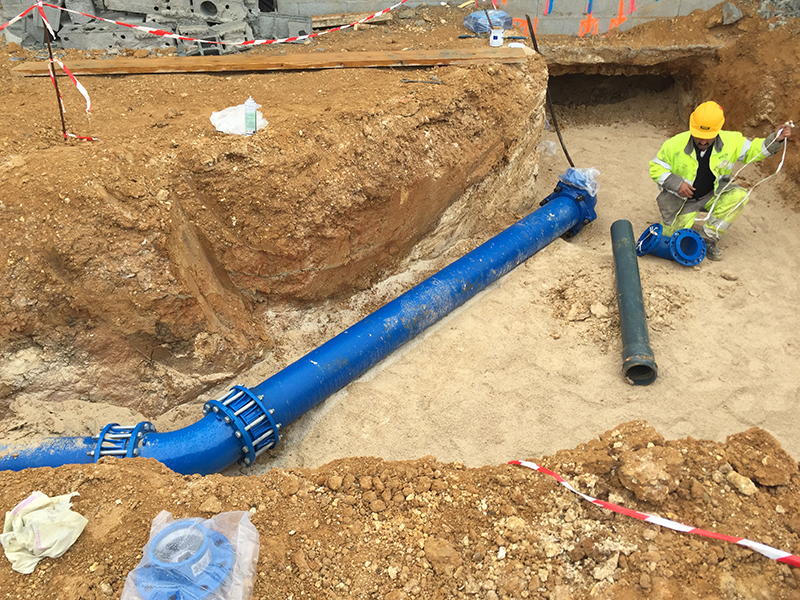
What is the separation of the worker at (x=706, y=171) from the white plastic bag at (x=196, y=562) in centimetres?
468

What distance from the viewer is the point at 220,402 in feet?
11.3

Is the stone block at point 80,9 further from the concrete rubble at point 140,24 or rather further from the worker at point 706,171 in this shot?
the worker at point 706,171

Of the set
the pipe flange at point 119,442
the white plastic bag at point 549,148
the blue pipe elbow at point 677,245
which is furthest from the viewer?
the white plastic bag at point 549,148

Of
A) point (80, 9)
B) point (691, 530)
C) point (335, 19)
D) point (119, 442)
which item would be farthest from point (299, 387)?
point (80, 9)

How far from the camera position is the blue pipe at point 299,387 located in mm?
3188

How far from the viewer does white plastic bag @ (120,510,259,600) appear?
2.00 metres

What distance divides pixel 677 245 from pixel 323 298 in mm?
3177

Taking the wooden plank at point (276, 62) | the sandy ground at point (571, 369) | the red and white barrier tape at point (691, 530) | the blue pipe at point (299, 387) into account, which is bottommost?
the sandy ground at point (571, 369)

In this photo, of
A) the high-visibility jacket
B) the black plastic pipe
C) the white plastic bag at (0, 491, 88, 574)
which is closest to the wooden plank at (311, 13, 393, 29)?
the high-visibility jacket

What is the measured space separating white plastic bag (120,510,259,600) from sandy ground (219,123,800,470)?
1.54 meters

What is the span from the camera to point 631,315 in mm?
4348

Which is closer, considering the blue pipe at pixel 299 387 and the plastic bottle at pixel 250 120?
the blue pipe at pixel 299 387

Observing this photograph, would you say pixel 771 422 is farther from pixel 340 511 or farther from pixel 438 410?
pixel 340 511

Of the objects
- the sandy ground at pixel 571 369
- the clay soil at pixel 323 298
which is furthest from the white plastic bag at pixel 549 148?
the sandy ground at pixel 571 369
